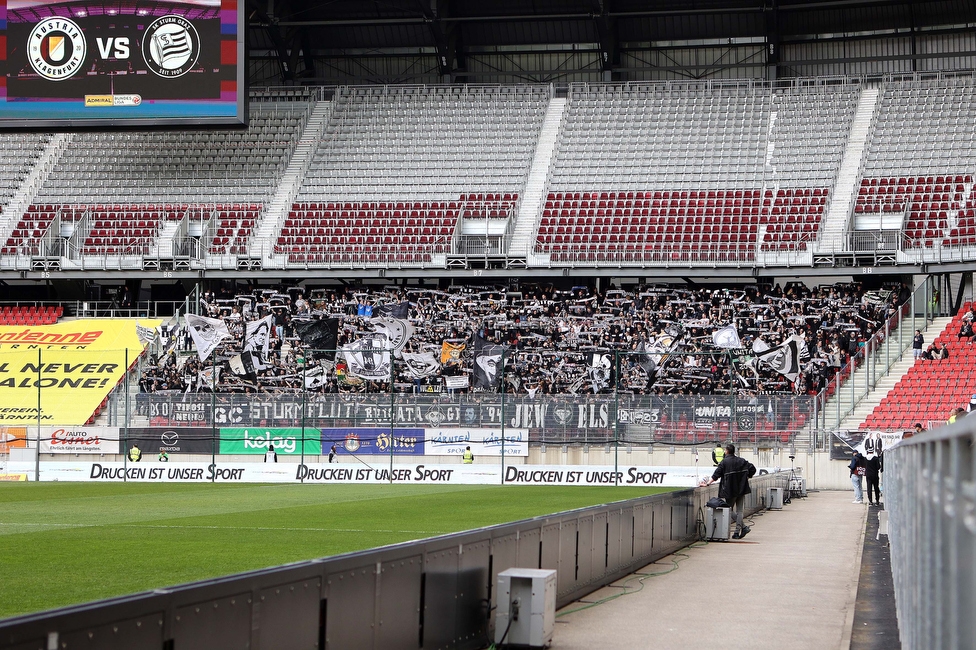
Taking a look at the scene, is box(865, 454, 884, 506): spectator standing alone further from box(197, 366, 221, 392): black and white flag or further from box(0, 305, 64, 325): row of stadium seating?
box(0, 305, 64, 325): row of stadium seating

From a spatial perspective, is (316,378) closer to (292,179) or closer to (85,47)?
→ (292,179)

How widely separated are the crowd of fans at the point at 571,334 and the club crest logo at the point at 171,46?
8.29m

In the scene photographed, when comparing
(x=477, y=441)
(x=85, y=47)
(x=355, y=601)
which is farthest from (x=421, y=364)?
(x=355, y=601)

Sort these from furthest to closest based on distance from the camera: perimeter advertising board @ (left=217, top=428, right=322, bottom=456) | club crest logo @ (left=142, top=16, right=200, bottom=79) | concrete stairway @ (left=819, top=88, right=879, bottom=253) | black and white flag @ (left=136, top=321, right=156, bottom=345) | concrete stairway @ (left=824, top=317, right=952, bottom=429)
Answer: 1. club crest logo @ (left=142, top=16, right=200, bottom=79)
2. black and white flag @ (left=136, top=321, right=156, bottom=345)
3. concrete stairway @ (left=819, top=88, right=879, bottom=253)
4. concrete stairway @ (left=824, top=317, right=952, bottom=429)
5. perimeter advertising board @ (left=217, top=428, right=322, bottom=456)

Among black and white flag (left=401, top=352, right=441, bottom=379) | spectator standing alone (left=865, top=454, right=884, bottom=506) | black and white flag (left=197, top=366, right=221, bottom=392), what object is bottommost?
spectator standing alone (left=865, top=454, right=884, bottom=506)

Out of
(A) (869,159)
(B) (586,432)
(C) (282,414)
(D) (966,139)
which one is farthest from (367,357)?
(D) (966,139)

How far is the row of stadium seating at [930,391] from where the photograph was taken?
31641 millimetres

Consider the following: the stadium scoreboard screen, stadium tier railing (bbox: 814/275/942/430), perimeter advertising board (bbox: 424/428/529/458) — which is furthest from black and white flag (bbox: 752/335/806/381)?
the stadium scoreboard screen

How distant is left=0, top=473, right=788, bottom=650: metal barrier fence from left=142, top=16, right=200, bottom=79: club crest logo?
32670 millimetres

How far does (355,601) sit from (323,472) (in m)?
24.3

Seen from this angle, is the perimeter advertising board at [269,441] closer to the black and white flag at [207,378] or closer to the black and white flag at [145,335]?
the black and white flag at [207,378]

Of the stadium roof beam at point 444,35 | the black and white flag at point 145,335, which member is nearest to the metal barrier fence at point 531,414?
the black and white flag at point 145,335

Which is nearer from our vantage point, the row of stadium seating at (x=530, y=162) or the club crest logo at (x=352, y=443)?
the club crest logo at (x=352, y=443)

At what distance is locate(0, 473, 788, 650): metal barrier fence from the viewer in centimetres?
482
